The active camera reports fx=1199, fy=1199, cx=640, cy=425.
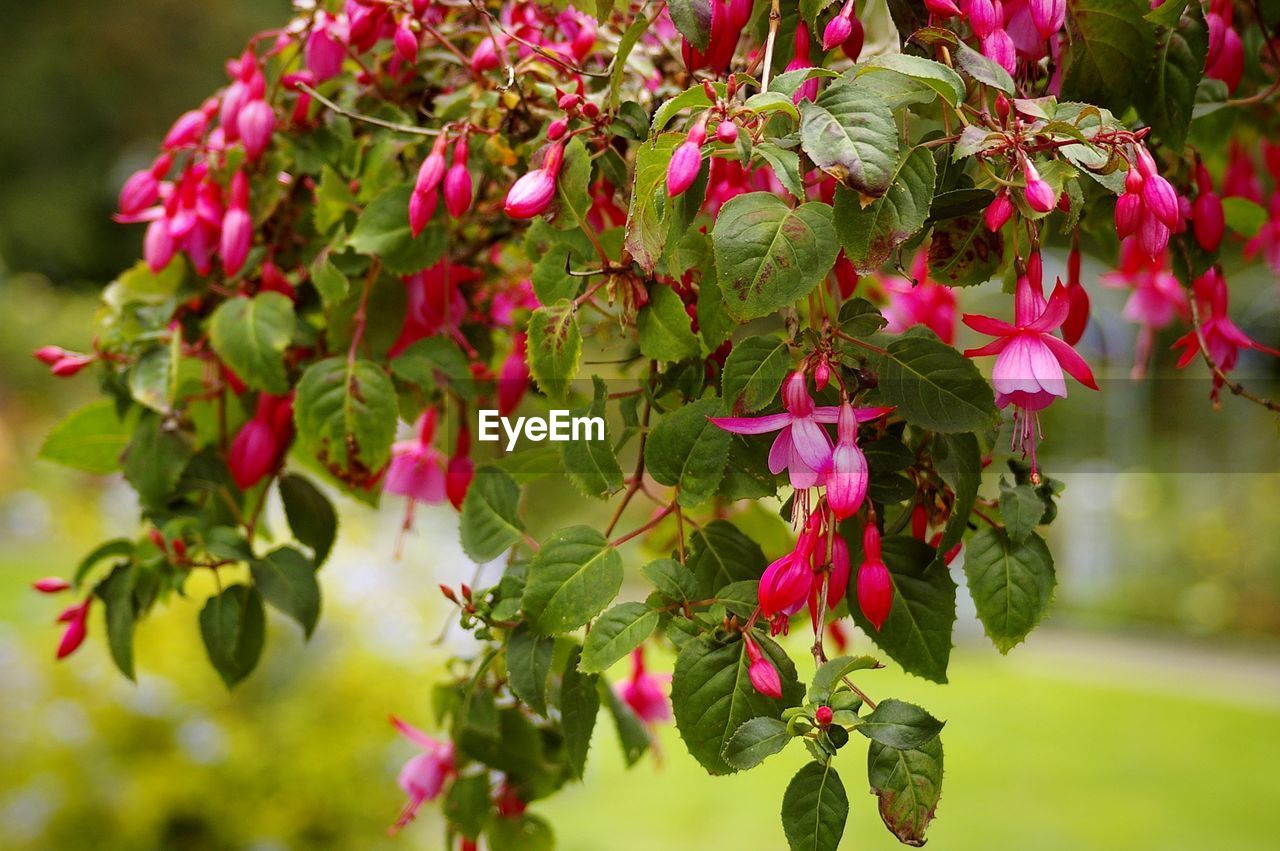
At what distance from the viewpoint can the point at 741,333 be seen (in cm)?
72

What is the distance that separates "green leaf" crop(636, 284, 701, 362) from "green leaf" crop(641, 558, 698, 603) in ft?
0.25

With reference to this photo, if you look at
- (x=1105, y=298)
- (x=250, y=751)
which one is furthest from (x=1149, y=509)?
(x=250, y=751)

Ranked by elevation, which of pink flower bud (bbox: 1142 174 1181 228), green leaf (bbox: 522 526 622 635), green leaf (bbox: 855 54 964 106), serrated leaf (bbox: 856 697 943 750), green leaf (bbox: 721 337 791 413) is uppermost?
green leaf (bbox: 855 54 964 106)

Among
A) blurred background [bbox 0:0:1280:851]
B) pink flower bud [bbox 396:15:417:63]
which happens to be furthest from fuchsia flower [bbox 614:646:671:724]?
pink flower bud [bbox 396:15:417:63]

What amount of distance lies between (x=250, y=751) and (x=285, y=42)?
1177 mm

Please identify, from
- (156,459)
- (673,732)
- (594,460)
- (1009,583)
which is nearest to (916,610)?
(1009,583)

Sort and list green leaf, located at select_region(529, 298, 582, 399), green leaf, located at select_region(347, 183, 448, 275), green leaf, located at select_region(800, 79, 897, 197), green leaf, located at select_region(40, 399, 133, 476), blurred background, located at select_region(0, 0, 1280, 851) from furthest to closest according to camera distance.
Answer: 1. blurred background, located at select_region(0, 0, 1280, 851)
2. green leaf, located at select_region(40, 399, 133, 476)
3. green leaf, located at select_region(347, 183, 448, 275)
4. green leaf, located at select_region(529, 298, 582, 399)
5. green leaf, located at select_region(800, 79, 897, 197)

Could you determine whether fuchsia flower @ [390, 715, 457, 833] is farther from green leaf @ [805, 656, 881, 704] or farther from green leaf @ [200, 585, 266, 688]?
green leaf @ [805, 656, 881, 704]

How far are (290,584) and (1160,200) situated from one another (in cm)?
43

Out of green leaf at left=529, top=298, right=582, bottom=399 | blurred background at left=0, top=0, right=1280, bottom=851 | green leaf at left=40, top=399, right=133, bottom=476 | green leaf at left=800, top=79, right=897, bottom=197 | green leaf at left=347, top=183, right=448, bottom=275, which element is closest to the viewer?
green leaf at left=800, top=79, right=897, bottom=197

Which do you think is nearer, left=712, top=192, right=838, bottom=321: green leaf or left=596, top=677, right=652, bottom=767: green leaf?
left=712, top=192, right=838, bottom=321: green leaf

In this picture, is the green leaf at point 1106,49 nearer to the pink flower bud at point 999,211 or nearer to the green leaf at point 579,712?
the pink flower bud at point 999,211

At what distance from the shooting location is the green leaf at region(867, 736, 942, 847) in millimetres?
372

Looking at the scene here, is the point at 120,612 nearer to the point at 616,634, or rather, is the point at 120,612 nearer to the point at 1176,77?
the point at 616,634
